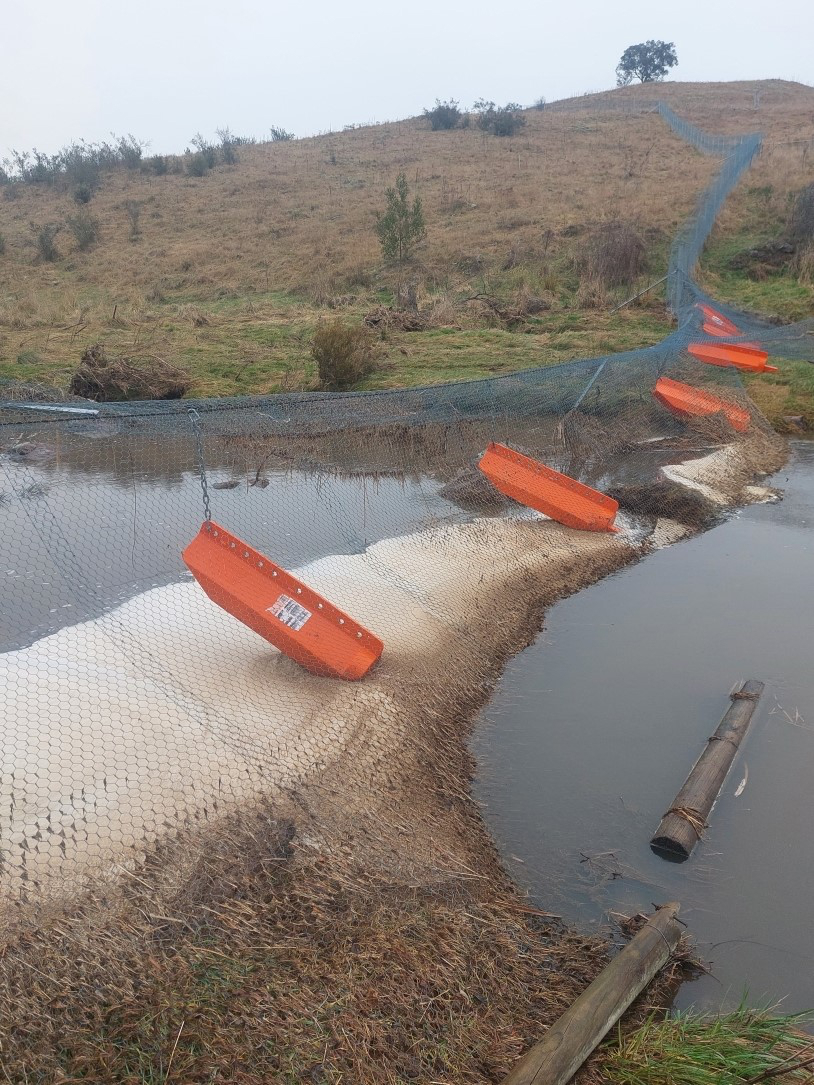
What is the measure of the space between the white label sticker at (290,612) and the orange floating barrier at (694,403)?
822cm

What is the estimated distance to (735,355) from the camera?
46.8ft

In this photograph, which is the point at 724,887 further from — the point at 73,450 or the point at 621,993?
the point at 73,450

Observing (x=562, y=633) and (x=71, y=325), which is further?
(x=71, y=325)

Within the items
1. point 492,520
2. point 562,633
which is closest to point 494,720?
point 562,633

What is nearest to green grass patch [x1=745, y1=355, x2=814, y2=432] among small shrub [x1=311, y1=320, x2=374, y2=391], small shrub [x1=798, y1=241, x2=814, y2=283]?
small shrub [x1=311, y1=320, x2=374, y2=391]

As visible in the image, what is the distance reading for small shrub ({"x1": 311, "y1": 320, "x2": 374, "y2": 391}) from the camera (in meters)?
14.2

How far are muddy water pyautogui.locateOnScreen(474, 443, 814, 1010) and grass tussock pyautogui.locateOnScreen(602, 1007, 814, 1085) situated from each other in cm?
41

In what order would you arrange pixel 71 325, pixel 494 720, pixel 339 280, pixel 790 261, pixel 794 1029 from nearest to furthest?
pixel 794 1029
pixel 494 720
pixel 71 325
pixel 790 261
pixel 339 280

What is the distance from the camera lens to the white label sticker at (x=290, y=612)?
17.8ft

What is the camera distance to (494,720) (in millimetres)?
5871

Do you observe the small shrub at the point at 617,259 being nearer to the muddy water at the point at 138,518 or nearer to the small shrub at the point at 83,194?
the muddy water at the point at 138,518

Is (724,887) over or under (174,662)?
under

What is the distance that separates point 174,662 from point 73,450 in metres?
6.50

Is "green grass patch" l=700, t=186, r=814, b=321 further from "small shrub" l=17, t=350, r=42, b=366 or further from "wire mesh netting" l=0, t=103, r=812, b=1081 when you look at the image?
"small shrub" l=17, t=350, r=42, b=366
